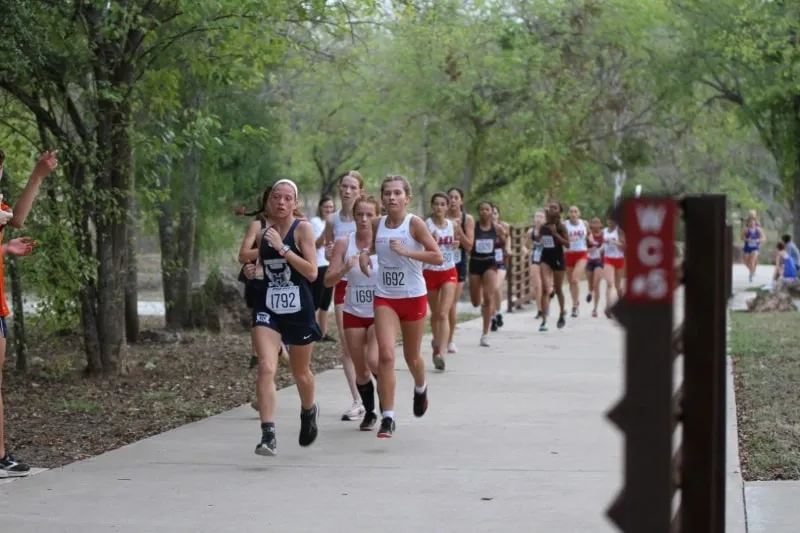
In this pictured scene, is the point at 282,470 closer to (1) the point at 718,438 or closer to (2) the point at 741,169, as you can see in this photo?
(1) the point at 718,438

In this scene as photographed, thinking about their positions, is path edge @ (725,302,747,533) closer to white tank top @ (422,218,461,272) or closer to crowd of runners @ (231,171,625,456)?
crowd of runners @ (231,171,625,456)

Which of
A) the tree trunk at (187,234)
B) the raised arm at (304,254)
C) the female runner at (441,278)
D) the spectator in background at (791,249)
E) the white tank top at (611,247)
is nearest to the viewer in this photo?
the raised arm at (304,254)

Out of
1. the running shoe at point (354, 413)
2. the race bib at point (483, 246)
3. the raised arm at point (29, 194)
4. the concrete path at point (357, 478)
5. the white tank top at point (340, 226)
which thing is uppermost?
the raised arm at point (29, 194)

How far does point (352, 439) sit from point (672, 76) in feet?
75.8

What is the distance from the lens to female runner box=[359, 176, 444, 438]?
9680mm

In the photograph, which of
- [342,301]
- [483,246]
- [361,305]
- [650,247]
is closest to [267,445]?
[361,305]

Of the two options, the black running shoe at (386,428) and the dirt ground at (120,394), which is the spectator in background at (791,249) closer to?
the dirt ground at (120,394)

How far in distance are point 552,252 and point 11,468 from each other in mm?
13485

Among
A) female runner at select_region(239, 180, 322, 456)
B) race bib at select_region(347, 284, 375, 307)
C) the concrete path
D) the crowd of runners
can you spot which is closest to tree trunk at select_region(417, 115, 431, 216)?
the crowd of runners

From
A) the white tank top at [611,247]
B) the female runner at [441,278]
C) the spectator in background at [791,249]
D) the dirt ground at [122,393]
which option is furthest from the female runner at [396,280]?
the spectator in background at [791,249]

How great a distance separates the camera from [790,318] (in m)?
22.1

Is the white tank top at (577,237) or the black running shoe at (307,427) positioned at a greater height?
the white tank top at (577,237)

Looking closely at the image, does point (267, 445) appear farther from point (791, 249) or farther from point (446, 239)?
point (791, 249)

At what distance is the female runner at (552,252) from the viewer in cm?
2073
